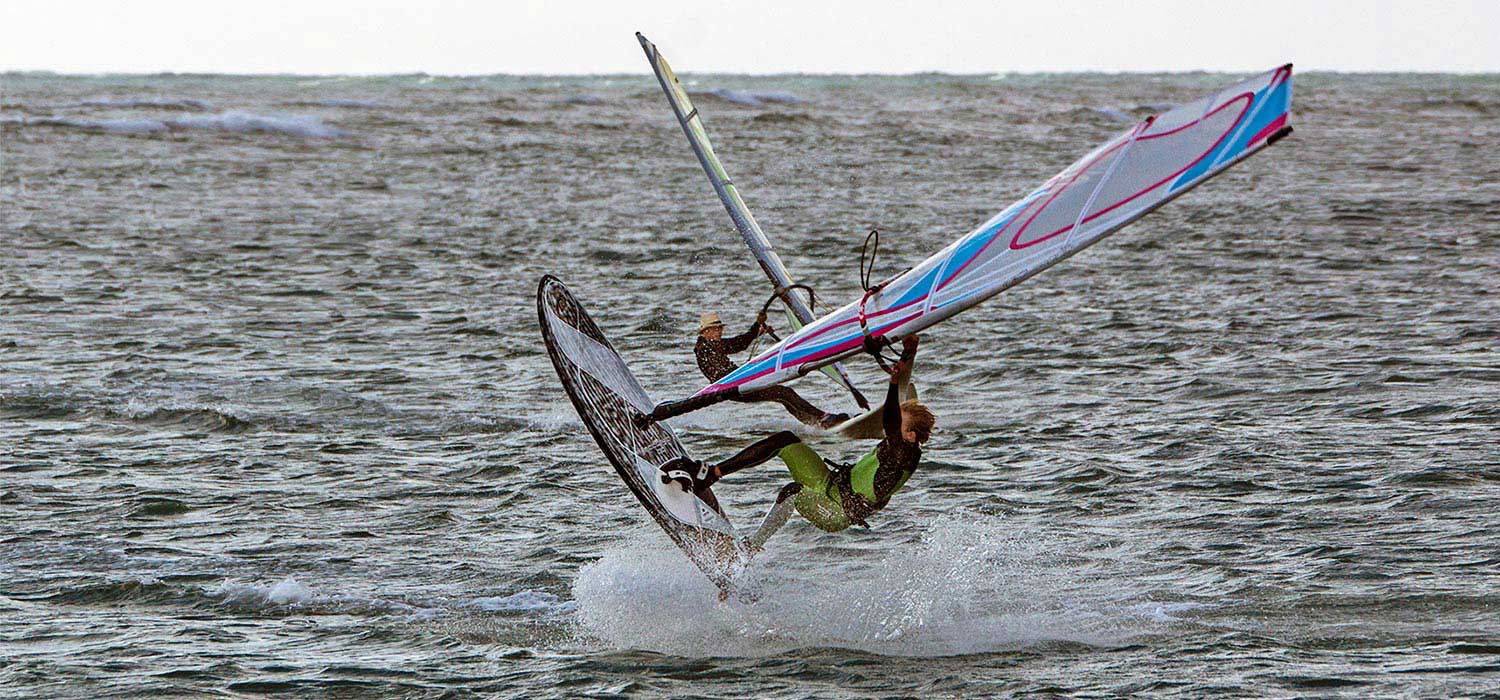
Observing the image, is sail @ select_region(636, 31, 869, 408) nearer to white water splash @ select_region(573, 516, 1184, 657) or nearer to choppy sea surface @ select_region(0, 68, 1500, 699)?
white water splash @ select_region(573, 516, 1184, 657)

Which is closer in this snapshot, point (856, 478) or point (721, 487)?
point (856, 478)

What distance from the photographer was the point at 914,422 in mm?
8383

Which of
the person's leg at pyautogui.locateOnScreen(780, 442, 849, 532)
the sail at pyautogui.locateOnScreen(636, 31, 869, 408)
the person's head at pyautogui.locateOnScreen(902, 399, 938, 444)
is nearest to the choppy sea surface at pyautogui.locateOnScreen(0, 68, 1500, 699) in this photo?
the person's leg at pyautogui.locateOnScreen(780, 442, 849, 532)

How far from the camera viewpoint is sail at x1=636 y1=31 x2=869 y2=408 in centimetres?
1009

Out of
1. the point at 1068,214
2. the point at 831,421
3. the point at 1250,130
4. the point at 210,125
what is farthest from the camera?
the point at 210,125

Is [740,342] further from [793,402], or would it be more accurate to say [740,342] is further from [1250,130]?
[1250,130]

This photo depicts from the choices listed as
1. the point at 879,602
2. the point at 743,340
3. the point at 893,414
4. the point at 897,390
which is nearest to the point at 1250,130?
the point at 897,390

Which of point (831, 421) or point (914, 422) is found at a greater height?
point (914, 422)

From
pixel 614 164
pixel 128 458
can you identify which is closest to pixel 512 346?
pixel 128 458

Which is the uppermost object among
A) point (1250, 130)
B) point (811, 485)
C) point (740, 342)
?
point (1250, 130)

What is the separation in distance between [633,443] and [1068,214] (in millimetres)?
3252

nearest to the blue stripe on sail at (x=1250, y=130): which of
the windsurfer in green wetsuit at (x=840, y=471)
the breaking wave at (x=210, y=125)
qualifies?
the windsurfer in green wetsuit at (x=840, y=471)

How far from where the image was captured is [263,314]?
1966 cm

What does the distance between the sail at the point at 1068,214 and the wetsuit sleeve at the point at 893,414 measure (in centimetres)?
27
